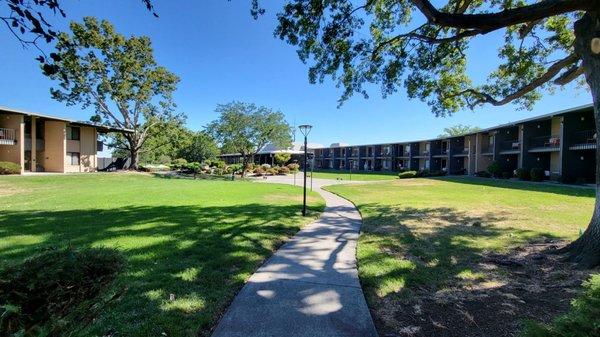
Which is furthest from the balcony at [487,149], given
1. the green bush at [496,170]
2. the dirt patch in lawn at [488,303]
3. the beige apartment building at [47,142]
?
the beige apartment building at [47,142]

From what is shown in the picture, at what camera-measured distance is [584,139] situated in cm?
2455

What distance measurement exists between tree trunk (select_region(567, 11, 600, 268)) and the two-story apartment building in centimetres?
2250

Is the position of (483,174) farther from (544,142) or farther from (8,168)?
(8,168)

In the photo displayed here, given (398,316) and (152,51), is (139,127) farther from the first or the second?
(398,316)

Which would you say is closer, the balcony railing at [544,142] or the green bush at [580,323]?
the green bush at [580,323]

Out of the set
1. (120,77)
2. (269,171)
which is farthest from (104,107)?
(269,171)

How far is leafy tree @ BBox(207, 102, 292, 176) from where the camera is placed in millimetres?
38875

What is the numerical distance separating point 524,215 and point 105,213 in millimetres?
14223

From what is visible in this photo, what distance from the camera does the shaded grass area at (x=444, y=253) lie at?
3803mm

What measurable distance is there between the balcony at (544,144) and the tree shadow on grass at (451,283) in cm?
2423

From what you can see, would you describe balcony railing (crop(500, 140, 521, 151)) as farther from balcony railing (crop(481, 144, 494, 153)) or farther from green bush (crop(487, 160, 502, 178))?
green bush (crop(487, 160, 502, 178))

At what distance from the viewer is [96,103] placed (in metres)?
33.5

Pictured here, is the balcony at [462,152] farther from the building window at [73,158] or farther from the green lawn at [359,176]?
the building window at [73,158]

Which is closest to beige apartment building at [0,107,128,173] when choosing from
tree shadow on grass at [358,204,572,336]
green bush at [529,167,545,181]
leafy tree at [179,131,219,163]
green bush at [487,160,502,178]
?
leafy tree at [179,131,219,163]
